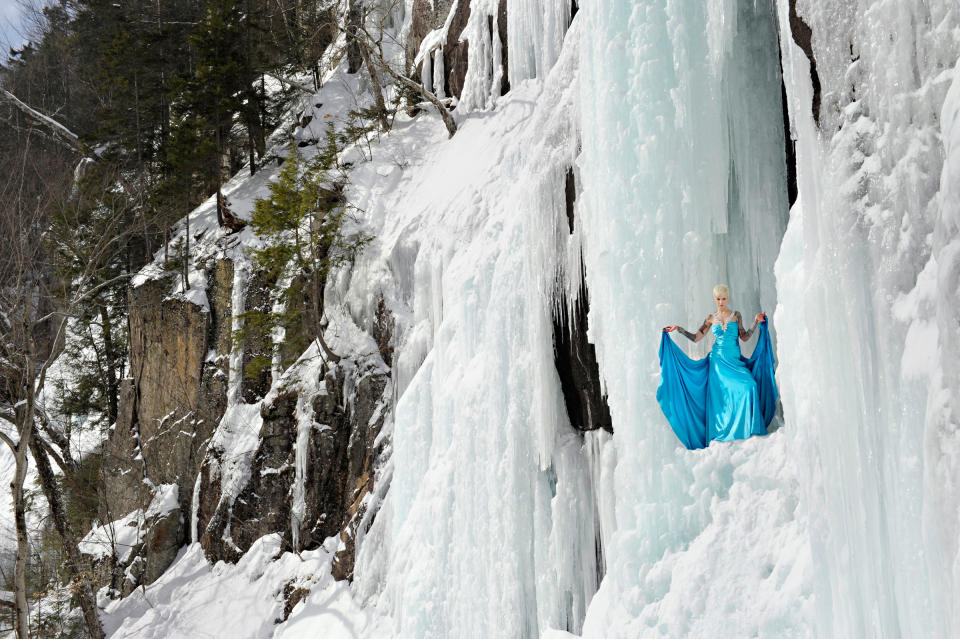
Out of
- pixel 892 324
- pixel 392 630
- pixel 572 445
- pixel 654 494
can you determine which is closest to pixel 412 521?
pixel 392 630

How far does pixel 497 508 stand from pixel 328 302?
6.08 metres

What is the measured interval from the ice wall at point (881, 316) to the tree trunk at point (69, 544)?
10785mm

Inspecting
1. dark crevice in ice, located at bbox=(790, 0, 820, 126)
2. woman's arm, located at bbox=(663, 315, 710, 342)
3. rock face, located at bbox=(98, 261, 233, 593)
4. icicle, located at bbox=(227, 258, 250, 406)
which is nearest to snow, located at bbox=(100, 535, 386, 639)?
rock face, located at bbox=(98, 261, 233, 593)

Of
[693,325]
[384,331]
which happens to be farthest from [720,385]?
[384,331]

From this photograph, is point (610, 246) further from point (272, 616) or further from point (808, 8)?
point (272, 616)

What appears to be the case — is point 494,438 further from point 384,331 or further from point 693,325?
point 384,331

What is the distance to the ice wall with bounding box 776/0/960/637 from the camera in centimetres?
220

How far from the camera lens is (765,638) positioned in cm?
394

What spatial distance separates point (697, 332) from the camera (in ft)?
15.6

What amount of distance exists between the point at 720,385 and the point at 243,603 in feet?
28.1

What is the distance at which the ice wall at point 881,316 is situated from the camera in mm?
2203

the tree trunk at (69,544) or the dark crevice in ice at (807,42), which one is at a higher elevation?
the dark crevice in ice at (807,42)

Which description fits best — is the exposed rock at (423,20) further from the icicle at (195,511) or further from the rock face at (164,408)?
the icicle at (195,511)

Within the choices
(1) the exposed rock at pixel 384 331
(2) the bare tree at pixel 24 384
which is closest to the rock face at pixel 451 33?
(1) the exposed rock at pixel 384 331
